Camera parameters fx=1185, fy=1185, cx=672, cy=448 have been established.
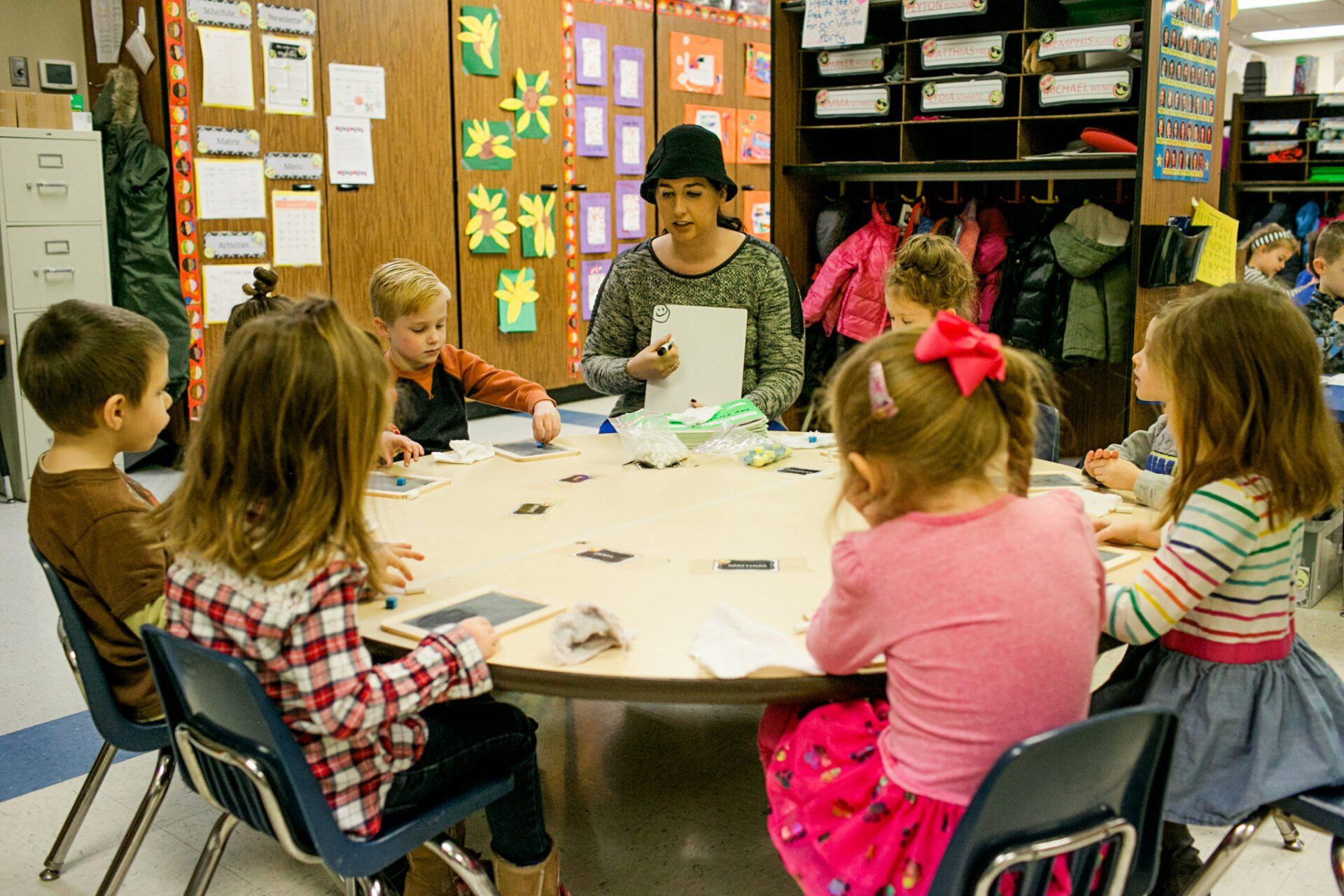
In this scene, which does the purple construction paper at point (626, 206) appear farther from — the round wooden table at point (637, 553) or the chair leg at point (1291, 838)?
the chair leg at point (1291, 838)

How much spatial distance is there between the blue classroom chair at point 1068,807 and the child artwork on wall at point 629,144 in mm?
6182

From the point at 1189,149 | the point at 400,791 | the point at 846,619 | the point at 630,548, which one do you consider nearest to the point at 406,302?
the point at 630,548

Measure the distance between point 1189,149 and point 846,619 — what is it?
12.2 feet

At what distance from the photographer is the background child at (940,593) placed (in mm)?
1246

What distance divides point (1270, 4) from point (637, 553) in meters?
11.5

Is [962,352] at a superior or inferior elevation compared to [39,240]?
inferior

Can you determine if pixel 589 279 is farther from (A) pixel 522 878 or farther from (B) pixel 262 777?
(B) pixel 262 777

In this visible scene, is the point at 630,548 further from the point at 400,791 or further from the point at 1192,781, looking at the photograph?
the point at 1192,781

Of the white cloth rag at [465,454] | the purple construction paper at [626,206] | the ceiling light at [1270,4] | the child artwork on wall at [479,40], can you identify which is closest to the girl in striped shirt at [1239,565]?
the white cloth rag at [465,454]

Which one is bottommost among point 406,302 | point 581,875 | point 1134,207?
point 581,875

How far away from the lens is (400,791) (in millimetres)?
1482

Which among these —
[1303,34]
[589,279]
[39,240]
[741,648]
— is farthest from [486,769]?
[1303,34]

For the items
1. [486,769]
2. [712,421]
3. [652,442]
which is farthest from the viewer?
[712,421]

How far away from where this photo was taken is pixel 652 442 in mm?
2596
